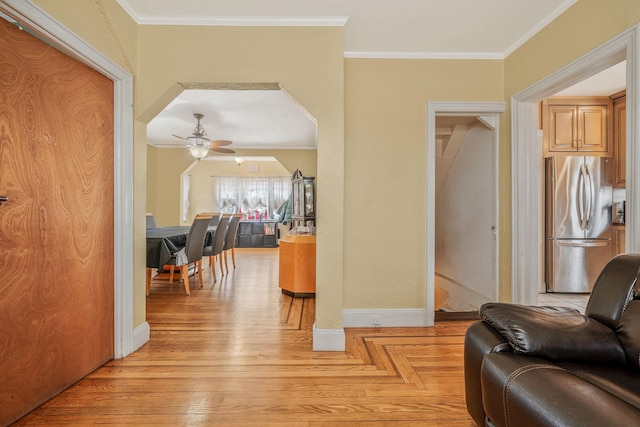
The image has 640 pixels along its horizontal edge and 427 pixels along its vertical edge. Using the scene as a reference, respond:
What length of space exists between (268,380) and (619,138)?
4.59 m

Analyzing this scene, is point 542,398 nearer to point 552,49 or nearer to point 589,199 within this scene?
point 552,49

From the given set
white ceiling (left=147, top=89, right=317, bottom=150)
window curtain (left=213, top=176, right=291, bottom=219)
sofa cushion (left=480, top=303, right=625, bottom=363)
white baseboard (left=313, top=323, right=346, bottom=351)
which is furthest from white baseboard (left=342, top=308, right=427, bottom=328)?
window curtain (left=213, top=176, right=291, bottom=219)

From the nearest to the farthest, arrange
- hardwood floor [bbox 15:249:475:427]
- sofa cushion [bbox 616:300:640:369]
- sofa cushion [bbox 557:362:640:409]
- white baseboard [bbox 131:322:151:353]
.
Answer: sofa cushion [bbox 557:362:640:409], sofa cushion [bbox 616:300:640:369], hardwood floor [bbox 15:249:475:427], white baseboard [bbox 131:322:151:353]

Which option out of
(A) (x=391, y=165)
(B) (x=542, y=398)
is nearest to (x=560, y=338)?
(B) (x=542, y=398)

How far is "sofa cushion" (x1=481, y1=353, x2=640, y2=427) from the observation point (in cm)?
73

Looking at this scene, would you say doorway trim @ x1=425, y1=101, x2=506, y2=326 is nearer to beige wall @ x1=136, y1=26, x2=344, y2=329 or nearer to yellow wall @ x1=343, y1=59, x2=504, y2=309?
yellow wall @ x1=343, y1=59, x2=504, y2=309

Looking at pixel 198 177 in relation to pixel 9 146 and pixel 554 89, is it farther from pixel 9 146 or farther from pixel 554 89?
pixel 554 89

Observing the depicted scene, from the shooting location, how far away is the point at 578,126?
12.0ft

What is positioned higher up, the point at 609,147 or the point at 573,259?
the point at 609,147

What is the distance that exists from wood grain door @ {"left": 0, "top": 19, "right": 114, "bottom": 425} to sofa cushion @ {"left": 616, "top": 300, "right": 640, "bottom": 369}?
8.62 feet

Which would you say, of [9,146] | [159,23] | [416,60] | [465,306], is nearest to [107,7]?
[159,23]

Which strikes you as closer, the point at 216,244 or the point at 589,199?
the point at 589,199

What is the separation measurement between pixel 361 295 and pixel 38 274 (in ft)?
7.10

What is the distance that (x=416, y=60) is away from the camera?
269 cm
